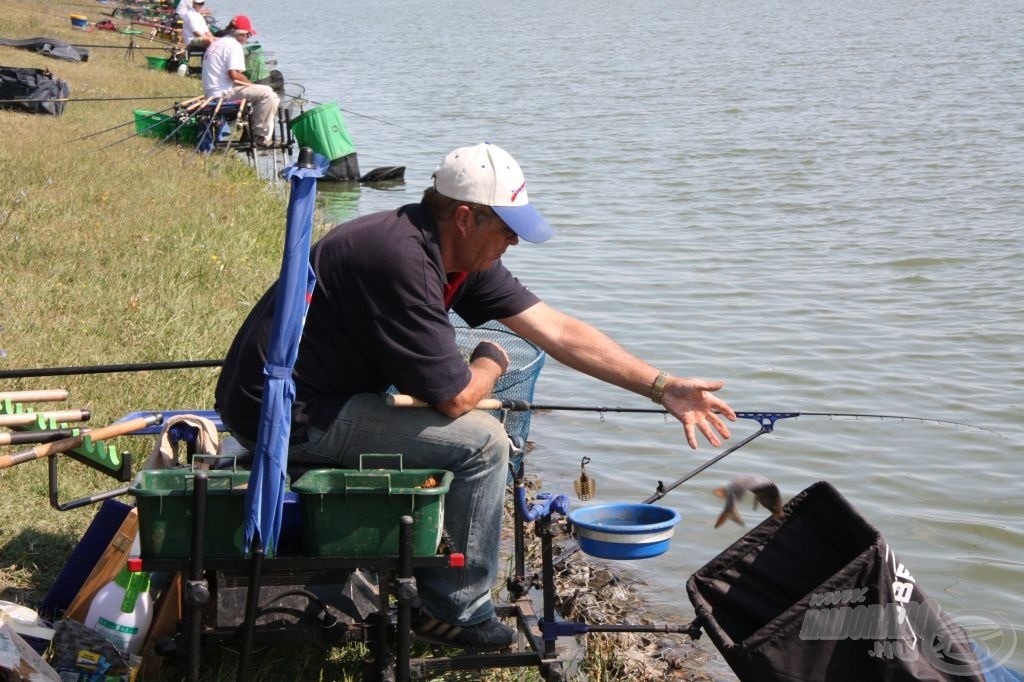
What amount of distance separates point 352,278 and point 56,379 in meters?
2.58

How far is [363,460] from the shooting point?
356cm

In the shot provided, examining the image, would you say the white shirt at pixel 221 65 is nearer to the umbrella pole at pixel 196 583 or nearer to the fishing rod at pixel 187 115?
the fishing rod at pixel 187 115

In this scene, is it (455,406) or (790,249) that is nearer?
(455,406)

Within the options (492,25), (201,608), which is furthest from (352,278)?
(492,25)

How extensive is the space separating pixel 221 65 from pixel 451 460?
12.7m

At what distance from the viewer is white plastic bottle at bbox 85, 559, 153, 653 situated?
12.1 ft

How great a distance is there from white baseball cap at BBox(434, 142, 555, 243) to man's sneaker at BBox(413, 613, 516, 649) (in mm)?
1136

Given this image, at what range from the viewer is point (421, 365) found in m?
3.56

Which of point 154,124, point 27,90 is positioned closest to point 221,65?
point 154,124

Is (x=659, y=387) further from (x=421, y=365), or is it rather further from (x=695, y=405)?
(x=421, y=365)

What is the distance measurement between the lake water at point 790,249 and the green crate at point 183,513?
2.47 meters

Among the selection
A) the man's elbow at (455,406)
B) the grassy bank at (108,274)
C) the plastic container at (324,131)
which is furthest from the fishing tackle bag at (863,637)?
the plastic container at (324,131)

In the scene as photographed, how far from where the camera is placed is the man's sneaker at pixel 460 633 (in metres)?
3.81

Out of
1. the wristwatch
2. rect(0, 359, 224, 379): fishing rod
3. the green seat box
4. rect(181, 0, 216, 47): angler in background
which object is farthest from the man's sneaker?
rect(181, 0, 216, 47): angler in background
